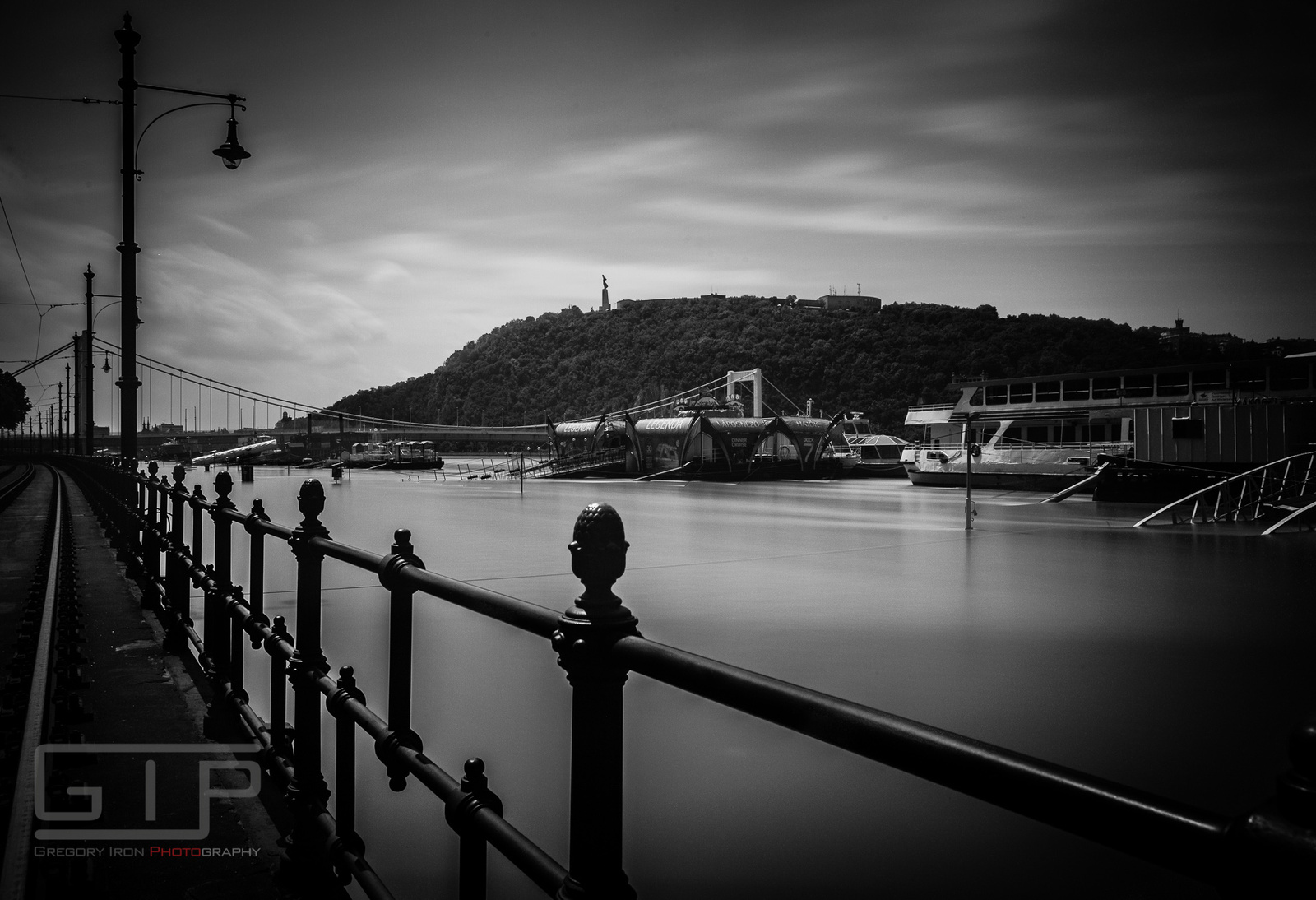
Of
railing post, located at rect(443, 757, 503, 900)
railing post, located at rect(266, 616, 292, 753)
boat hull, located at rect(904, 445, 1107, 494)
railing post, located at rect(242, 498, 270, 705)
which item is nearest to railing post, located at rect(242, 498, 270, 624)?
railing post, located at rect(242, 498, 270, 705)

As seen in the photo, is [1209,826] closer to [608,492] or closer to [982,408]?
[608,492]

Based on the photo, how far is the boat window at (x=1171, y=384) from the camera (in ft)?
139

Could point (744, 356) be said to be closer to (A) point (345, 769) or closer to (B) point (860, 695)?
(B) point (860, 695)

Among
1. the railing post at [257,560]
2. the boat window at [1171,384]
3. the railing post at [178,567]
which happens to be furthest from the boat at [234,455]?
the railing post at [257,560]

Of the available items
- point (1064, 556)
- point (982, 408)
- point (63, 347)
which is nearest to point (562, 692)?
point (1064, 556)

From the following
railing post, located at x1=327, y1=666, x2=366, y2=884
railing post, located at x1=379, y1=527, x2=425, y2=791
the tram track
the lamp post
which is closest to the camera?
railing post, located at x1=379, y1=527, x2=425, y2=791

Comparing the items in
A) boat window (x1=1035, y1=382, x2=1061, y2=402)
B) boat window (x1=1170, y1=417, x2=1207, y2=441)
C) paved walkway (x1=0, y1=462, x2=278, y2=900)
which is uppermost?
boat window (x1=1035, y1=382, x2=1061, y2=402)

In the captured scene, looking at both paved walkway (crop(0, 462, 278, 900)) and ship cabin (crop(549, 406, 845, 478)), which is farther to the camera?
ship cabin (crop(549, 406, 845, 478))

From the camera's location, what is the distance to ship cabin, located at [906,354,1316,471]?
95.1 feet

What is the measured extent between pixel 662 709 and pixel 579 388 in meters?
102

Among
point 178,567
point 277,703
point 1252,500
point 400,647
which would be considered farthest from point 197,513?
point 1252,500

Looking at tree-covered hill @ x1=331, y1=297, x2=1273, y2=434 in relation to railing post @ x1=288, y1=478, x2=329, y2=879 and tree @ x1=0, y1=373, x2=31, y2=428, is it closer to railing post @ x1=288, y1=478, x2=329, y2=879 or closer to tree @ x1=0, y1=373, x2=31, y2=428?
tree @ x1=0, y1=373, x2=31, y2=428

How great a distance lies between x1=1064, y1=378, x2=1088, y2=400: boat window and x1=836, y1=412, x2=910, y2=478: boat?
27.9 ft

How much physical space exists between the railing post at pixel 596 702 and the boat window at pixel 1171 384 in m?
46.5
